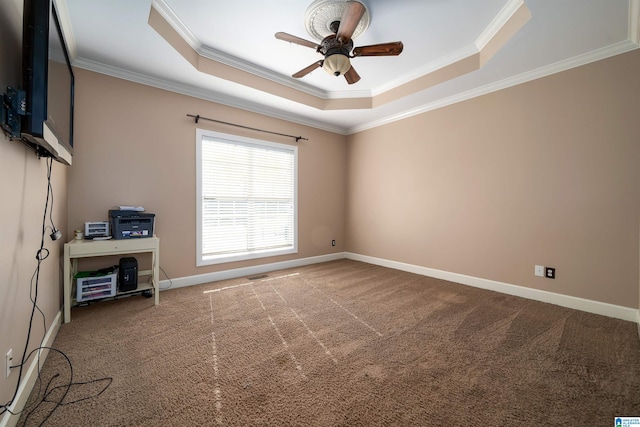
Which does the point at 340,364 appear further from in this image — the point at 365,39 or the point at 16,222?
the point at 365,39

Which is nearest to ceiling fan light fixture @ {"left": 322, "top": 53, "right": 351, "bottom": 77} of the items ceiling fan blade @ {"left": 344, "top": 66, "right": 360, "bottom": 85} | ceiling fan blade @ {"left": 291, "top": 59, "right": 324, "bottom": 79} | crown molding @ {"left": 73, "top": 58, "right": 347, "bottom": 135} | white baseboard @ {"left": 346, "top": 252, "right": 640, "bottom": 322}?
ceiling fan blade @ {"left": 291, "top": 59, "right": 324, "bottom": 79}

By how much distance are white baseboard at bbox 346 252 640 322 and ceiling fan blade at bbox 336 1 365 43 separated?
3.20 m

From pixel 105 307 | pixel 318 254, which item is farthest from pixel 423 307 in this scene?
pixel 105 307

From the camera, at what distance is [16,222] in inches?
50.1

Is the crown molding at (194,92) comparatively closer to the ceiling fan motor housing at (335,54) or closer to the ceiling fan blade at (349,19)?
the ceiling fan motor housing at (335,54)

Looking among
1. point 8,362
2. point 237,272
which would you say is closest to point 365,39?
point 237,272

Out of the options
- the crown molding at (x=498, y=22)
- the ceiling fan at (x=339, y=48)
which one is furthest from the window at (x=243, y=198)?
the crown molding at (x=498, y=22)

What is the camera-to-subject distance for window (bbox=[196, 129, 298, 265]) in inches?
133

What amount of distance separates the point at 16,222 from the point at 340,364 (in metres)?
2.02

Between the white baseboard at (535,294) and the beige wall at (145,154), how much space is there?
8.06 ft

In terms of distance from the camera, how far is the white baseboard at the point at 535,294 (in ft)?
7.55

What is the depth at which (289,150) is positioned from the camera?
4160 mm

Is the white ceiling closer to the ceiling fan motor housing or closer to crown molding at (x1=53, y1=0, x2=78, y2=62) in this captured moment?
crown molding at (x1=53, y1=0, x2=78, y2=62)

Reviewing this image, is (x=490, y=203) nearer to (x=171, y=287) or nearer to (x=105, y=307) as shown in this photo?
(x=171, y=287)
